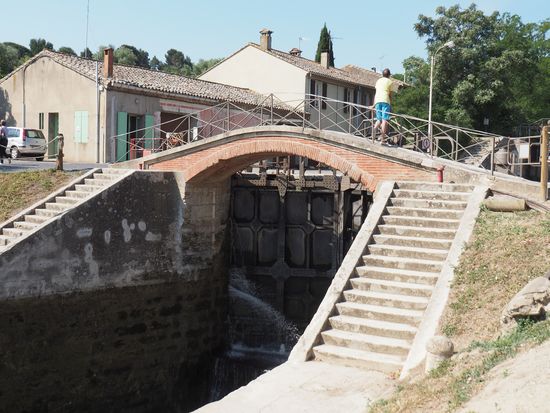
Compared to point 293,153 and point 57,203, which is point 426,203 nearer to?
point 293,153

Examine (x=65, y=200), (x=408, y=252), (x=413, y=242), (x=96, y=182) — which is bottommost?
(x=408, y=252)

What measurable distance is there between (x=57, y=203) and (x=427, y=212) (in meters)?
9.36

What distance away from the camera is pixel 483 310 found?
26.8 ft

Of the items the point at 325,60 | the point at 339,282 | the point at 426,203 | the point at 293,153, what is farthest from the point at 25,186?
the point at 325,60

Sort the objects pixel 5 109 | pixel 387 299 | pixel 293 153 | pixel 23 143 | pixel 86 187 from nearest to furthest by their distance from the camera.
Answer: pixel 387 299
pixel 293 153
pixel 86 187
pixel 23 143
pixel 5 109

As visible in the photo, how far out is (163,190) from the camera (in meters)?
16.4

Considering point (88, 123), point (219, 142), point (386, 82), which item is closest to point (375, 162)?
point (386, 82)

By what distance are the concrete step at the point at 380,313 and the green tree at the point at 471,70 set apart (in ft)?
83.4

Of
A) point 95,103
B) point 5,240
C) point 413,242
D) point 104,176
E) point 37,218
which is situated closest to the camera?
point 413,242

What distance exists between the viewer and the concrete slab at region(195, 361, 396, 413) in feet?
23.2

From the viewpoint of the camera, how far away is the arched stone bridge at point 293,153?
12.8m

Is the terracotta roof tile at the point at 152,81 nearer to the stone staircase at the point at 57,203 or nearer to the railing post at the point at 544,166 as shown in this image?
the stone staircase at the point at 57,203

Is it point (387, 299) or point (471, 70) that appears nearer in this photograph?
point (387, 299)

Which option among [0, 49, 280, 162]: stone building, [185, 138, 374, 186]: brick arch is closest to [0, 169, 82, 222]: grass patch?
[185, 138, 374, 186]: brick arch
